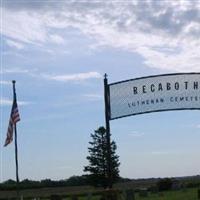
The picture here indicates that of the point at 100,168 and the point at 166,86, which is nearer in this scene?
the point at 166,86

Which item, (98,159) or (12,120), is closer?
(12,120)

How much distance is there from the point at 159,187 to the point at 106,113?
50.8 m

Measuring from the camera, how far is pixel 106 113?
23750 mm

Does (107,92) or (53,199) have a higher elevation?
(107,92)

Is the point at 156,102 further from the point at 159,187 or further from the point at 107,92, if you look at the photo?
the point at 159,187

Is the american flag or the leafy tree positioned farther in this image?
the leafy tree

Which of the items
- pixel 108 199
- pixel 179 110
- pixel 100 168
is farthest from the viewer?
pixel 100 168

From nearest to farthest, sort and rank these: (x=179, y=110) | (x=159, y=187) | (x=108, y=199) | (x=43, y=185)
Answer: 1. (x=108, y=199)
2. (x=179, y=110)
3. (x=159, y=187)
4. (x=43, y=185)

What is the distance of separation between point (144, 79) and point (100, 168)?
203 feet

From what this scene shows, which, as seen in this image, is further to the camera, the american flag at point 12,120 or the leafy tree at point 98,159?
the leafy tree at point 98,159

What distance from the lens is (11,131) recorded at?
31.5m

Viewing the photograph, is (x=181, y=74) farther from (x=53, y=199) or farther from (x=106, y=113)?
(x=53, y=199)

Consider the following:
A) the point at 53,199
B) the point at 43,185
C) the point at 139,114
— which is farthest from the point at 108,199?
the point at 43,185

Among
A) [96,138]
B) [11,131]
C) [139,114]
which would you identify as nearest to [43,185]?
[96,138]
